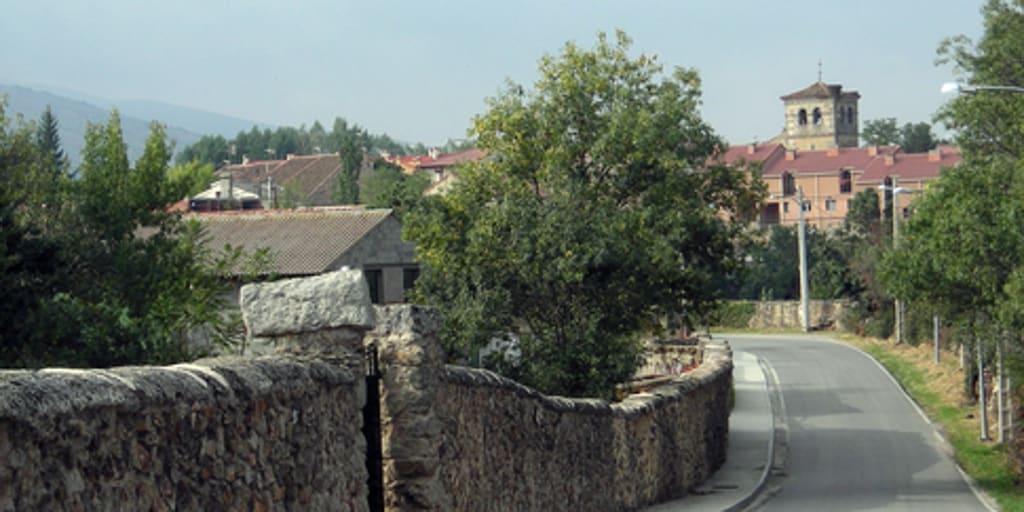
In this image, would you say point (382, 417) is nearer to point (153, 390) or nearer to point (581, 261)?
point (153, 390)

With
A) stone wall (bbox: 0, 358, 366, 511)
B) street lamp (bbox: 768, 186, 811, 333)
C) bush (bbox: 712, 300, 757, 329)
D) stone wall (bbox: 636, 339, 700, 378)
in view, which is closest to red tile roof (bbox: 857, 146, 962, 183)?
bush (bbox: 712, 300, 757, 329)

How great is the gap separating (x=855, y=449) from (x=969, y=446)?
2544mm

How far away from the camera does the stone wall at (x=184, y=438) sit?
564 centimetres

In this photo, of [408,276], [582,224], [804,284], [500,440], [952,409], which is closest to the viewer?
[500,440]

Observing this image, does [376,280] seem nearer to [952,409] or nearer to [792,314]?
[952,409]

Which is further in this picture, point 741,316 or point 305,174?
point 305,174

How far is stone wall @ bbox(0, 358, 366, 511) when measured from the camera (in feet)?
18.5

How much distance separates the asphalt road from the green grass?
1.28 ft

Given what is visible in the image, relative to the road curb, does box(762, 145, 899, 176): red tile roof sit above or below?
above

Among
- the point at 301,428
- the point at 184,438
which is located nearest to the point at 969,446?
the point at 301,428

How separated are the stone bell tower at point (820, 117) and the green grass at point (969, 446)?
114 meters

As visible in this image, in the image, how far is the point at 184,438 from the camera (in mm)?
7180

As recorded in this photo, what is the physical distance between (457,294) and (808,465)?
8633mm

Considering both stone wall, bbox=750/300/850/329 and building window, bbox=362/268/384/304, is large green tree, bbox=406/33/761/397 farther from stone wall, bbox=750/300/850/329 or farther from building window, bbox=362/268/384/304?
stone wall, bbox=750/300/850/329
